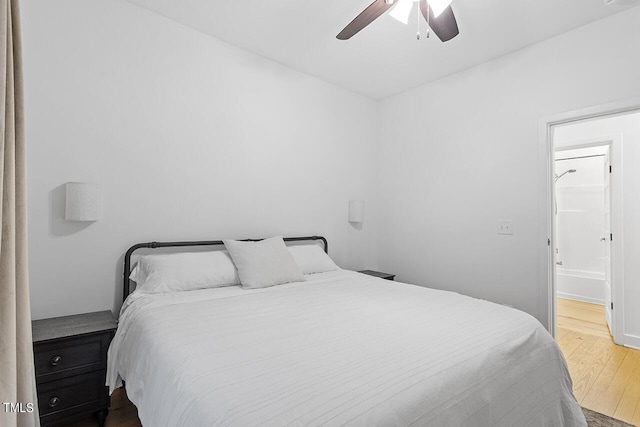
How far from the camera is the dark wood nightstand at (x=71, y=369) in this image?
172 cm

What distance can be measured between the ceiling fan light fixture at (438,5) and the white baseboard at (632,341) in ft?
11.3

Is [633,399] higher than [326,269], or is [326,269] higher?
[326,269]

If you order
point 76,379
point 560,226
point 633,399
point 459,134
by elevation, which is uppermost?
point 459,134

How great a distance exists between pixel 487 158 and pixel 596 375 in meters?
1.91

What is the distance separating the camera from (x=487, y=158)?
9.82 ft

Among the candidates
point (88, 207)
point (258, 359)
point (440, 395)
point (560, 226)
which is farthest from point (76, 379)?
point (560, 226)

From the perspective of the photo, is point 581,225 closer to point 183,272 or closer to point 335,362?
point 335,362

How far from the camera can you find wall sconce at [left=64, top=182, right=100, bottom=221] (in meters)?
2.04

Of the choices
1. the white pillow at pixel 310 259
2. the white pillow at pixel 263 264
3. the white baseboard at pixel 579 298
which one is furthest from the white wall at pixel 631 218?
the white pillow at pixel 263 264

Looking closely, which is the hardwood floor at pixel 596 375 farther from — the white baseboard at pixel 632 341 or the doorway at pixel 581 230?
the doorway at pixel 581 230

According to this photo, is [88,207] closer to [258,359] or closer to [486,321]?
[258,359]

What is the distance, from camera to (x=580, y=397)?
226 centimetres

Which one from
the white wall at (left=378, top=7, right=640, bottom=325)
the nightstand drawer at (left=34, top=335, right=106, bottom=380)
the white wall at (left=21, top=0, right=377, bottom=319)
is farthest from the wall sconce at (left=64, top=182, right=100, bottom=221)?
the white wall at (left=378, top=7, right=640, bottom=325)

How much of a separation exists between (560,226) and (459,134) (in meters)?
3.19
